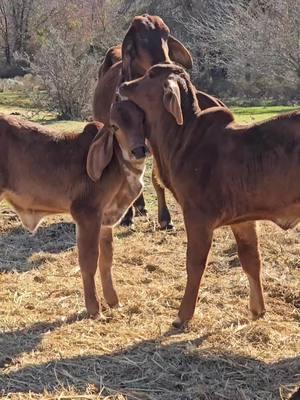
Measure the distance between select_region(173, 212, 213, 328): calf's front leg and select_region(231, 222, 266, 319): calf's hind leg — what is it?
0.51 metres

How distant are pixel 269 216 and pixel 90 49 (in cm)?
2382

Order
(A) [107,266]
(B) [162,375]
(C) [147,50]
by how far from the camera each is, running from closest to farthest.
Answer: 1. (B) [162,375]
2. (A) [107,266]
3. (C) [147,50]

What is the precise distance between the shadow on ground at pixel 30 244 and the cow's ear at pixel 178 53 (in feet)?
7.07

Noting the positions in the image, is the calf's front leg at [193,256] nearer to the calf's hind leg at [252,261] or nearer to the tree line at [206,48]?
the calf's hind leg at [252,261]

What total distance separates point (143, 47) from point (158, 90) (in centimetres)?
247

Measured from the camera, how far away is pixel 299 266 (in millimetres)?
6625

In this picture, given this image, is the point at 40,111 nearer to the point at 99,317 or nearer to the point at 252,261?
the point at 99,317

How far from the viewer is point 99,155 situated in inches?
208

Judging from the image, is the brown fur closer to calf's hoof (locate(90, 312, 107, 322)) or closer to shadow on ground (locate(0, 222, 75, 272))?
shadow on ground (locate(0, 222, 75, 272))

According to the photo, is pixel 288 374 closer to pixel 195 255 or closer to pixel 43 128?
pixel 195 255

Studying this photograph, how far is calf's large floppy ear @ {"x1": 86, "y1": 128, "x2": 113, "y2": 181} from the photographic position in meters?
5.28

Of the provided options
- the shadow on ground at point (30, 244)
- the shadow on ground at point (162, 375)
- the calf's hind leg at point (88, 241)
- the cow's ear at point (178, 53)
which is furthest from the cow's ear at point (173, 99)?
the cow's ear at point (178, 53)

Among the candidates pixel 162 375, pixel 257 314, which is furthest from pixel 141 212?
pixel 162 375

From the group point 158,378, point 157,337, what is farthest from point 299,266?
point 158,378
